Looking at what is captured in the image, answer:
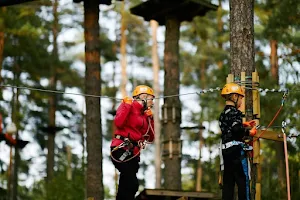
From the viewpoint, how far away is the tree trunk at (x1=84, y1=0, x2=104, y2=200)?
10.5 meters

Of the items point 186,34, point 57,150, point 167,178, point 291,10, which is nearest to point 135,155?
point 167,178

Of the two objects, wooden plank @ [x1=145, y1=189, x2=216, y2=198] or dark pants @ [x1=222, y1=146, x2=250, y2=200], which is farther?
wooden plank @ [x1=145, y1=189, x2=216, y2=198]

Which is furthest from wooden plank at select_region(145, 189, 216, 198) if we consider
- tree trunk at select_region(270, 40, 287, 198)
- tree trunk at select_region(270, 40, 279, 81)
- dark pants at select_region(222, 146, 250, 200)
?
tree trunk at select_region(270, 40, 279, 81)

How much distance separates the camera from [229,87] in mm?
6891

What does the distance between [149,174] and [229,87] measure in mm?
26461

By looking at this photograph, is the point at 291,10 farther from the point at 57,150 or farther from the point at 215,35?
the point at 57,150

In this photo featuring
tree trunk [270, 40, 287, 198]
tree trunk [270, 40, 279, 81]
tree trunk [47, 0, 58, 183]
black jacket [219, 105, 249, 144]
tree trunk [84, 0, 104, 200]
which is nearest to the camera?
black jacket [219, 105, 249, 144]

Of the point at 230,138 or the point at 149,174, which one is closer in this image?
the point at 230,138

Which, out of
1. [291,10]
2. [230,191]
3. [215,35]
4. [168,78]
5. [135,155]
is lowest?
[230,191]

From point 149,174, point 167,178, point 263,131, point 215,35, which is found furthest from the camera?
point 149,174

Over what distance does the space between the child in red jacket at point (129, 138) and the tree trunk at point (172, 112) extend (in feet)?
17.2

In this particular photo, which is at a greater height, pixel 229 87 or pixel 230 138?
pixel 229 87

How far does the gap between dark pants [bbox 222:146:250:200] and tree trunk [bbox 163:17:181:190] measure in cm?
529

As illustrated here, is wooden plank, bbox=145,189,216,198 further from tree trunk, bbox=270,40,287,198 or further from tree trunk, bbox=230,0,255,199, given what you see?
tree trunk, bbox=270,40,287,198
